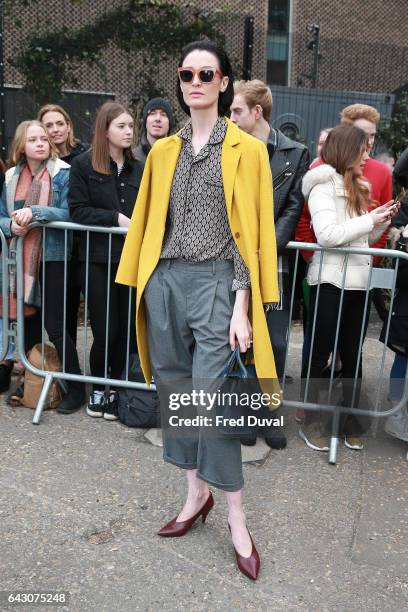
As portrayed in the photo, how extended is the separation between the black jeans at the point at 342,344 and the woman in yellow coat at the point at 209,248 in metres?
1.17

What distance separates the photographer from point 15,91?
6824 mm

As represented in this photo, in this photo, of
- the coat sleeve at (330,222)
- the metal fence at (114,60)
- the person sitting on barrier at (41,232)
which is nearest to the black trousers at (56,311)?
the person sitting on barrier at (41,232)

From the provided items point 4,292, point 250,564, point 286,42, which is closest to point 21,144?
point 4,292

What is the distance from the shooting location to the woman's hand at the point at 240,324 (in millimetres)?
2453

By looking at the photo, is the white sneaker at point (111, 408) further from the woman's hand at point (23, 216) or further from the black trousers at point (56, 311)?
the woman's hand at point (23, 216)

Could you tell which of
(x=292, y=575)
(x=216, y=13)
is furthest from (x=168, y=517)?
(x=216, y=13)

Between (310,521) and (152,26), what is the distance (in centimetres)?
661

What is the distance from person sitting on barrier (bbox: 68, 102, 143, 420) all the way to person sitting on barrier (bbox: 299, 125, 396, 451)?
3.84 feet

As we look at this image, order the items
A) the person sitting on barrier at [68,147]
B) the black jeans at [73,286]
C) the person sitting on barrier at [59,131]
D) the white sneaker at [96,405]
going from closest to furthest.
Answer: the white sneaker at [96,405]
the black jeans at [73,286]
the person sitting on barrier at [68,147]
the person sitting on barrier at [59,131]

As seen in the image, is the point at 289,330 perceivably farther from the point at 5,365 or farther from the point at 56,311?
the point at 5,365

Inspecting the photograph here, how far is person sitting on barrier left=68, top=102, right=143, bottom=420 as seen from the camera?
3895mm

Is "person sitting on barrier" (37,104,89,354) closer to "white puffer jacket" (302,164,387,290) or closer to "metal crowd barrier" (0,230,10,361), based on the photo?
"metal crowd barrier" (0,230,10,361)

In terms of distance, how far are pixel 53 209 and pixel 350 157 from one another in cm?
182

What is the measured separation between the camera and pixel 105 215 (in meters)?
3.83
